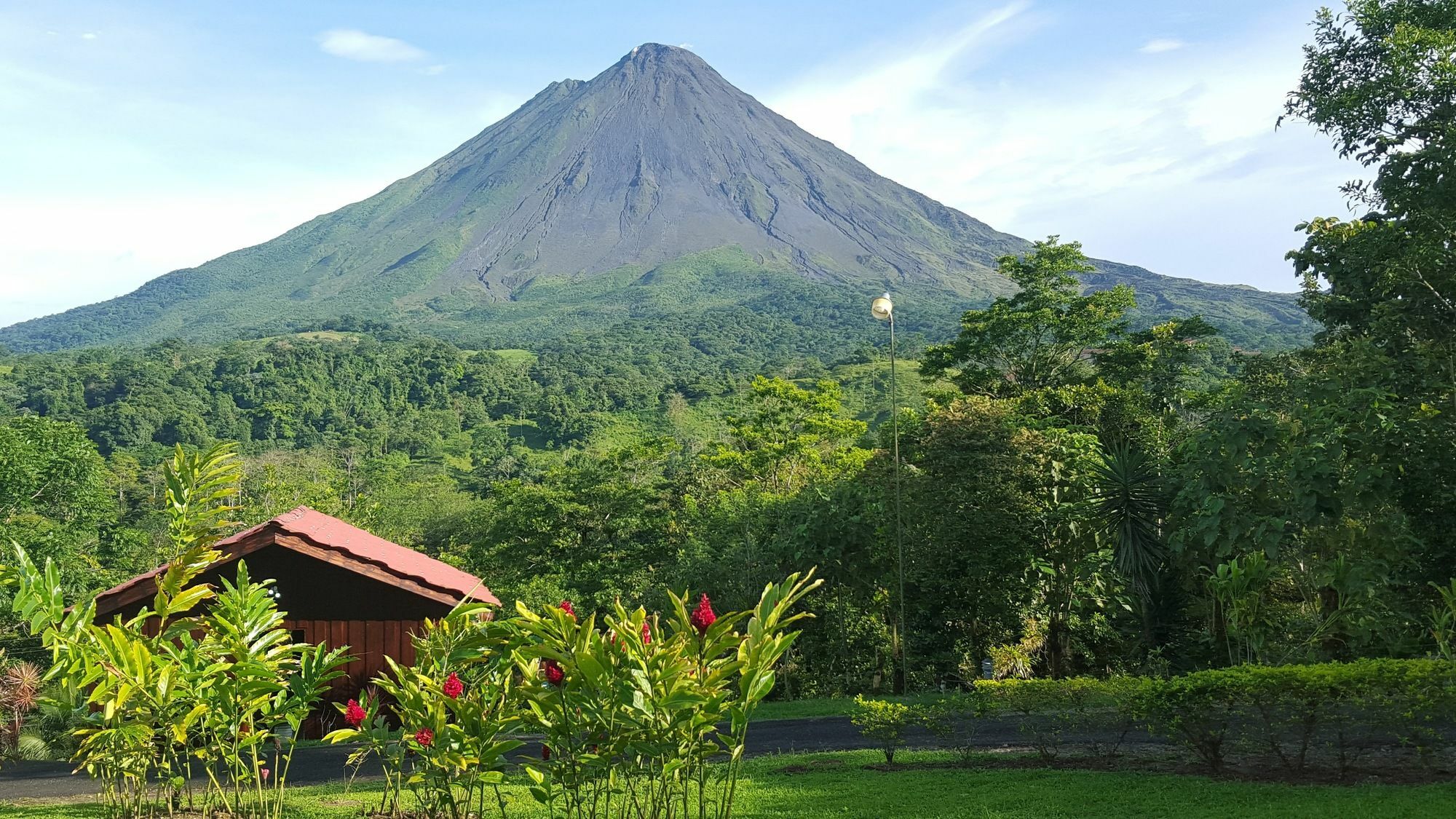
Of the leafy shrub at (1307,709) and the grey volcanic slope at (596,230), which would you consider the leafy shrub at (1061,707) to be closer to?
the leafy shrub at (1307,709)

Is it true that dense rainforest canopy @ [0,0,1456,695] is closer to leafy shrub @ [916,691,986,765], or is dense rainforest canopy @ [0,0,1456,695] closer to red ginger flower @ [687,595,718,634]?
leafy shrub @ [916,691,986,765]

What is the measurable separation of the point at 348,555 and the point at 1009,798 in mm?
8365

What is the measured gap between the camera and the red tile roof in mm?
12000

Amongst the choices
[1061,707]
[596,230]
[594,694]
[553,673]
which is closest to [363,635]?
[1061,707]

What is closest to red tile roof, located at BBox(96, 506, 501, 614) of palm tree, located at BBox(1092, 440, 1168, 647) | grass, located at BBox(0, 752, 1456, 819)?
grass, located at BBox(0, 752, 1456, 819)

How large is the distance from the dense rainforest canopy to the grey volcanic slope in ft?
301

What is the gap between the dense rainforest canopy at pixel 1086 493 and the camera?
419 inches

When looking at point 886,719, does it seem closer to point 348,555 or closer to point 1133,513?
point 348,555

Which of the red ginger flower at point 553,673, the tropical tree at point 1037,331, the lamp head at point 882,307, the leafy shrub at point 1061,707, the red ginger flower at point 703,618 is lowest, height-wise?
the leafy shrub at point 1061,707

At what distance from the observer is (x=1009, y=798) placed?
6.86 m

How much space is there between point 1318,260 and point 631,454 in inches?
634

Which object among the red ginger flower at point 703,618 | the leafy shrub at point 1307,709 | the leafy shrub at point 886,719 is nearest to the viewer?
the red ginger flower at point 703,618

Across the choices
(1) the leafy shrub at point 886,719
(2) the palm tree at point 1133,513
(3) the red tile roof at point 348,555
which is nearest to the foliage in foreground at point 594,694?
(1) the leafy shrub at point 886,719

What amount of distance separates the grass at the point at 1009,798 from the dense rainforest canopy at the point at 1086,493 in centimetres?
376
